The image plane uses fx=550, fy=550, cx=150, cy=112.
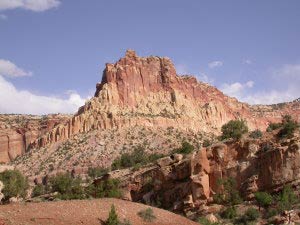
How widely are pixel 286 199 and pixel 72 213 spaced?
2133cm

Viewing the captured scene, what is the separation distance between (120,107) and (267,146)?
7427 centimetres

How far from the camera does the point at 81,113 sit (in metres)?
123

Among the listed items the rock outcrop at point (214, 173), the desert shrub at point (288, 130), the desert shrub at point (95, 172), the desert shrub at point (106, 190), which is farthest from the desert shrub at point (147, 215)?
the desert shrub at point (95, 172)

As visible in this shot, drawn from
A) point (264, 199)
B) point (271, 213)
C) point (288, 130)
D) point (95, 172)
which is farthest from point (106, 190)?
point (95, 172)

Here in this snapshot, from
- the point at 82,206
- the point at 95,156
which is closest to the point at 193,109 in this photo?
the point at 95,156

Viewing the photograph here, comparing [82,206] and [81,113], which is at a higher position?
[81,113]

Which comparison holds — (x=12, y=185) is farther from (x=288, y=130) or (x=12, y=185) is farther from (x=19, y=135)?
(x=19, y=135)

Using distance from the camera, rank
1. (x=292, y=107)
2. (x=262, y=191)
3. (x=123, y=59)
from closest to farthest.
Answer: (x=262, y=191) < (x=123, y=59) < (x=292, y=107)

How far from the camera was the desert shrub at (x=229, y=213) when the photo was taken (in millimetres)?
45031

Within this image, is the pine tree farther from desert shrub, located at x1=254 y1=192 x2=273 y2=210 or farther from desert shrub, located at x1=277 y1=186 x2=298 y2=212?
desert shrub, located at x1=254 y1=192 x2=273 y2=210

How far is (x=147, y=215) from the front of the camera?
2989cm

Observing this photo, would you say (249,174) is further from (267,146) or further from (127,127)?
(127,127)

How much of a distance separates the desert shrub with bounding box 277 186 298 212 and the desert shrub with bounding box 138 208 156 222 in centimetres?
1621

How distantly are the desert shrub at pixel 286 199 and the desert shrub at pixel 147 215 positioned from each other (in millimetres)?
16209
